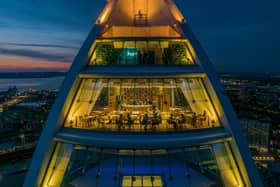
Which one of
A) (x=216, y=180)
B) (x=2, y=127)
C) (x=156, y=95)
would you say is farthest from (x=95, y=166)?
(x=2, y=127)

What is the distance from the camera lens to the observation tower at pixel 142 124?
13711 millimetres

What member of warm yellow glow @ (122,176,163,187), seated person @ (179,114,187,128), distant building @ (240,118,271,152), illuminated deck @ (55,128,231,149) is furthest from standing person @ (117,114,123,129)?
distant building @ (240,118,271,152)

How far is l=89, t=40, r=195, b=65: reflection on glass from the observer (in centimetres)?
1717

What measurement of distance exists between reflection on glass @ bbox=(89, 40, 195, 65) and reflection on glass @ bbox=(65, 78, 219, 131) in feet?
5.17

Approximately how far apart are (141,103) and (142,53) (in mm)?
3547

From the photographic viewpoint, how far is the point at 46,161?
48.8ft

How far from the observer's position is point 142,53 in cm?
1750

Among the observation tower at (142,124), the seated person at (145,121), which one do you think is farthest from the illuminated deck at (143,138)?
the seated person at (145,121)

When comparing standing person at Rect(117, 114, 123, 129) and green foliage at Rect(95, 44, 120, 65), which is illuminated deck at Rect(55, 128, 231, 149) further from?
green foliage at Rect(95, 44, 120, 65)

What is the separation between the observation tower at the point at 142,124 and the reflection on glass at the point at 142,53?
2.7 inches

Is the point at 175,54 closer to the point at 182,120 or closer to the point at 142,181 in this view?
the point at 182,120

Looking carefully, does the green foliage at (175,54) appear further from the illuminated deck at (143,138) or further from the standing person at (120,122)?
the illuminated deck at (143,138)

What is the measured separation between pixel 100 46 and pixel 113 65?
2.47 m

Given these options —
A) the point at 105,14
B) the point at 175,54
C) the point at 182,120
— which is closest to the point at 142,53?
the point at 175,54
